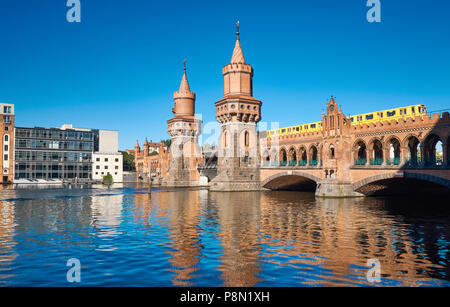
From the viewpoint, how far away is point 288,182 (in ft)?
244

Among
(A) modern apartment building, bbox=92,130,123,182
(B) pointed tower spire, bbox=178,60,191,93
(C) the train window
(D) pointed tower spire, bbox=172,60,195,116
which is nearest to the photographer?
(C) the train window

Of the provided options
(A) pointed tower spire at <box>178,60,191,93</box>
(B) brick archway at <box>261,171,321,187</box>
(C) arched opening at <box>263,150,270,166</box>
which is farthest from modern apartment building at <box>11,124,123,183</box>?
(B) brick archway at <box>261,171,321,187</box>

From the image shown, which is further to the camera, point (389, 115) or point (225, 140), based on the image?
point (225, 140)

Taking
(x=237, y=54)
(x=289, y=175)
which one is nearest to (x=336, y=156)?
(x=289, y=175)

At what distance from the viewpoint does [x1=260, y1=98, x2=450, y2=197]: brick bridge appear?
4322 centimetres

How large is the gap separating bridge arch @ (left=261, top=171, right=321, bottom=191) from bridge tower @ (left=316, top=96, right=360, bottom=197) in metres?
11.0

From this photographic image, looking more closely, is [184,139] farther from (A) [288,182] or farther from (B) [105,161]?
(B) [105,161]

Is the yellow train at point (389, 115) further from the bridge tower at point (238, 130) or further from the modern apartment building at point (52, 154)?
the modern apartment building at point (52, 154)

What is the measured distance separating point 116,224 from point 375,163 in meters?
36.2

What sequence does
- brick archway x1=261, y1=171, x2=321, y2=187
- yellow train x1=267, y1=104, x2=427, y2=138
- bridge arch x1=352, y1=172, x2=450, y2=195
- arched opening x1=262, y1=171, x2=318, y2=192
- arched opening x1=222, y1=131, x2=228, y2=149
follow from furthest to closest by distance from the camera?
arched opening x1=222, y1=131, x2=228, y2=149, arched opening x1=262, y1=171, x2=318, y2=192, brick archway x1=261, y1=171, x2=321, y2=187, yellow train x1=267, y1=104, x2=427, y2=138, bridge arch x1=352, y1=172, x2=450, y2=195

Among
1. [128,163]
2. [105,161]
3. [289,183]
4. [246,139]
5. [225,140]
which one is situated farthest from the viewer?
[128,163]

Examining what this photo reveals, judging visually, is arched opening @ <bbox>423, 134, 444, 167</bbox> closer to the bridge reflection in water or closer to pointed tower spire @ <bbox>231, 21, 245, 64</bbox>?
the bridge reflection in water

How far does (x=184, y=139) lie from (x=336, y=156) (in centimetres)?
5095
